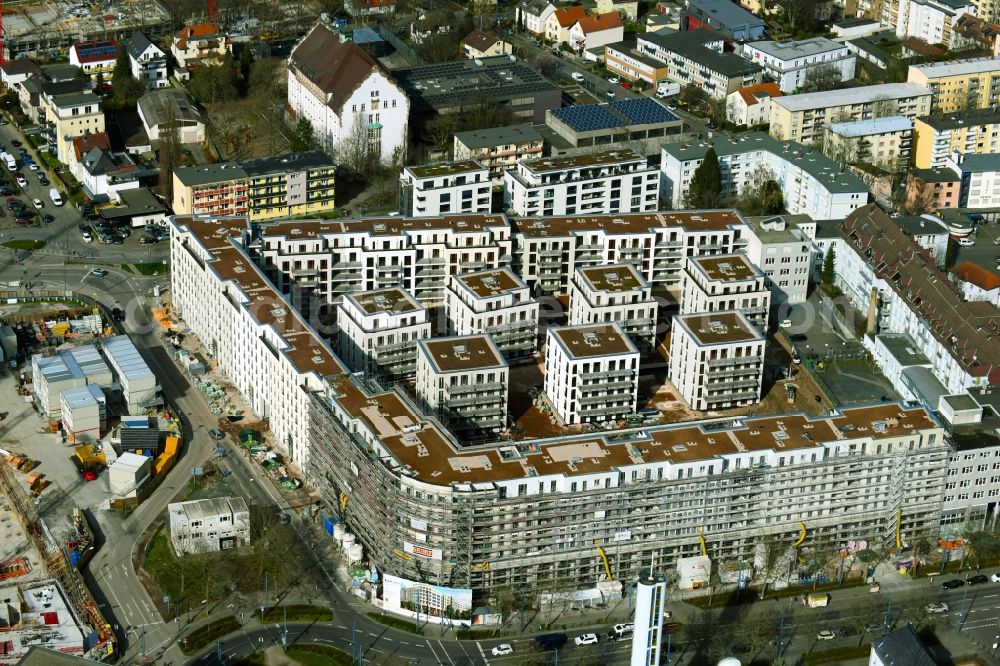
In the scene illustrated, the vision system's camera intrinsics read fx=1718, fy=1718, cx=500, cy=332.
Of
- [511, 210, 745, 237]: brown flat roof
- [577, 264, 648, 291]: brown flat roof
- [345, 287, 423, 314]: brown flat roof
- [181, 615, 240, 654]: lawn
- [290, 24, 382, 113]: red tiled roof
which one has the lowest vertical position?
[181, 615, 240, 654]: lawn

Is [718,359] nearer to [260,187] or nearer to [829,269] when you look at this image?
[829,269]

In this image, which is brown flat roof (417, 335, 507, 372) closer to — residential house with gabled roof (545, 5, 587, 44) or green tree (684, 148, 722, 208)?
green tree (684, 148, 722, 208)

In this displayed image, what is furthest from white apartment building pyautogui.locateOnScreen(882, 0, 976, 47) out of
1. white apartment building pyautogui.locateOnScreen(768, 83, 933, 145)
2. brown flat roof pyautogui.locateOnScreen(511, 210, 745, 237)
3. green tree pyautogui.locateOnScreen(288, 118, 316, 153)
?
green tree pyautogui.locateOnScreen(288, 118, 316, 153)

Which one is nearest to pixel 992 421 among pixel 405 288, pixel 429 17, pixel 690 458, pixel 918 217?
pixel 690 458

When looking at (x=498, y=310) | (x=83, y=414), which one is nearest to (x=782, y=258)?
(x=498, y=310)

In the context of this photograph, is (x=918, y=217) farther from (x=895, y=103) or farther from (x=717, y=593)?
(x=717, y=593)

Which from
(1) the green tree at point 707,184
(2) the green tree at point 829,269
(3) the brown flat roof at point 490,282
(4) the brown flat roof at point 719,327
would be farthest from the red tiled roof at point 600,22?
(4) the brown flat roof at point 719,327
